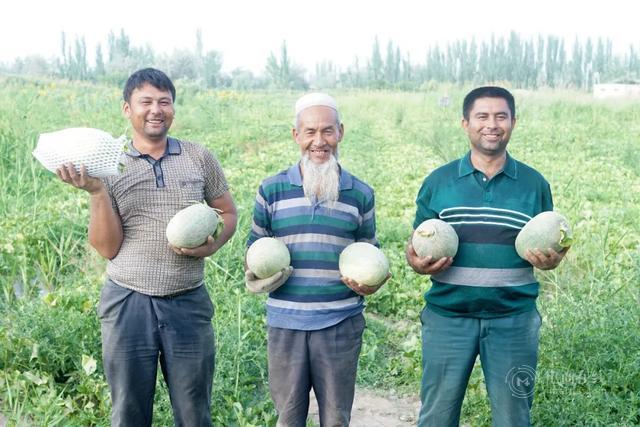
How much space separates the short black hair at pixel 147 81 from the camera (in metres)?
3.00

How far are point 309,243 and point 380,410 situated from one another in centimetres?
178

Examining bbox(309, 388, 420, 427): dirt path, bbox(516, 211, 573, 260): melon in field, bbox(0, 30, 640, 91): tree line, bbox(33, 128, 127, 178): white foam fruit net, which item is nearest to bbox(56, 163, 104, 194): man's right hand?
bbox(33, 128, 127, 178): white foam fruit net

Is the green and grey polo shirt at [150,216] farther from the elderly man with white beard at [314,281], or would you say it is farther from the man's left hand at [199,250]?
the elderly man with white beard at [314,281]

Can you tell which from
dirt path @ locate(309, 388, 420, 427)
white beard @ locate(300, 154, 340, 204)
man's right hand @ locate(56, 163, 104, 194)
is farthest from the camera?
dirt path @ locate(309, 388, 420, 427)

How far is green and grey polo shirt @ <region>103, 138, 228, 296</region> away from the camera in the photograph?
296cm

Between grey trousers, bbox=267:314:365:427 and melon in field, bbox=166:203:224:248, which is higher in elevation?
melon in field, bbox=166:203:224:248

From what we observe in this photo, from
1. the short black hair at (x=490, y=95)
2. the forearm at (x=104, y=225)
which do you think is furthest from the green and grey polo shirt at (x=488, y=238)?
the forearm at (x=104, y=225)

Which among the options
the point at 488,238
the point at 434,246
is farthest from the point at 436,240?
the point at 488,238

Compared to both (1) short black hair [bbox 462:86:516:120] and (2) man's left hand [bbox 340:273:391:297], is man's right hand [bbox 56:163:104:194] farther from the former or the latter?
(1) short black hair [bbox 462:86:516:120]

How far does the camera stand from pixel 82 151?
270 centimetres

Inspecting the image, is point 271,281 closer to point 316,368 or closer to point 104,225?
point 316,368

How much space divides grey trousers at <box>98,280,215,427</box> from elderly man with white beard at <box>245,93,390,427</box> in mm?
337

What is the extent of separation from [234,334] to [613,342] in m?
2.32

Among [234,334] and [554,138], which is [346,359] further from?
[554,138]
